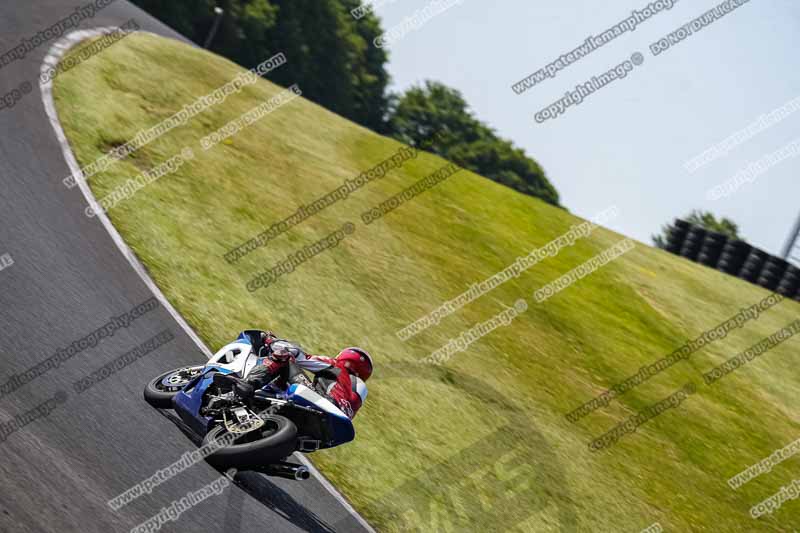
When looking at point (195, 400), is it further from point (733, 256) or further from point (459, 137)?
point (459, 137)

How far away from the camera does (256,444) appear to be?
7.18 m

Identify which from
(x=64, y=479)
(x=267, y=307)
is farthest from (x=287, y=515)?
(x=267, y=307)

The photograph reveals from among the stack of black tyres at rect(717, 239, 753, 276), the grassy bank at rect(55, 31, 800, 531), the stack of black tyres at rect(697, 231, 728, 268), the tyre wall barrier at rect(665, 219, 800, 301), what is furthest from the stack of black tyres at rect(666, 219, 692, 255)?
the grassy bank at rect(55, 31, 800, 531)

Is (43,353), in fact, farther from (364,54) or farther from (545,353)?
(364,54)

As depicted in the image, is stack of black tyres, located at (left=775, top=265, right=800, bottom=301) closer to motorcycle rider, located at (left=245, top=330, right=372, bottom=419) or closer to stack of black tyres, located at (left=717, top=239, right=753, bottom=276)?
stack of black tyres, located at (left=717, top=239, right=753, bottom=276)

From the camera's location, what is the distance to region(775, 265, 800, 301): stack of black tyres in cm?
2764

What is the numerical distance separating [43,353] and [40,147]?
21.5 ft

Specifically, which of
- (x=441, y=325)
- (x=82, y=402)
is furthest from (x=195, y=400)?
(x=441, y=325)

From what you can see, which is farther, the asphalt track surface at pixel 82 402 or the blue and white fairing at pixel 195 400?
the blue and white fairing at pixel 195 400

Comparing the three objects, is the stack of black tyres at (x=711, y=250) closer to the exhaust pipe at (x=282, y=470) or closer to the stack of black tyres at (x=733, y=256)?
the stack of black tyres at (x=733, y=256)

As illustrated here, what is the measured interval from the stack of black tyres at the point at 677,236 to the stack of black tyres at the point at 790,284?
12.5 feet

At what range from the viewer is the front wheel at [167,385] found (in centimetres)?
821

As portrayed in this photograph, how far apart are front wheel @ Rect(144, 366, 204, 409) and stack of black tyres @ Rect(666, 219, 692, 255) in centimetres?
2517

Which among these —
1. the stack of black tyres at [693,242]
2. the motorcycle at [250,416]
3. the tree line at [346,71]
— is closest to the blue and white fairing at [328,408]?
the motorcycle at [250,416]
